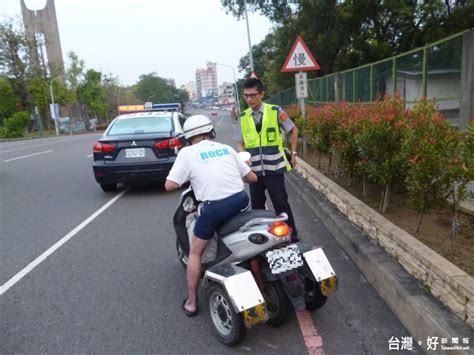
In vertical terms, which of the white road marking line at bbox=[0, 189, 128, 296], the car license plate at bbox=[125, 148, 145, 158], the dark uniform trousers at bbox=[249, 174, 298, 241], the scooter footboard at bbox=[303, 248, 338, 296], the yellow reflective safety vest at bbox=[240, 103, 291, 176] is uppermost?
the yellow reflective safety vest at bbox=[240, 103, 291, 176]

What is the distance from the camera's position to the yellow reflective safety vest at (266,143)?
4.08 meters

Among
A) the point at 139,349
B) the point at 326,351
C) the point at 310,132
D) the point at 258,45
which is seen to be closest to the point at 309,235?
the point at 326,351

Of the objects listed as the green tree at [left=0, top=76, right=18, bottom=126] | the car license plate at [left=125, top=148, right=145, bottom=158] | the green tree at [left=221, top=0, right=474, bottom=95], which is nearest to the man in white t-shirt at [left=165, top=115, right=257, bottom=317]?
the car license plate at [left=125, top=148, right=145, bottom=158]

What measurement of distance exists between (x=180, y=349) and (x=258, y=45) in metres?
66.3

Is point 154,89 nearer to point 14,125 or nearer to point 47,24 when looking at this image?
point 47,24

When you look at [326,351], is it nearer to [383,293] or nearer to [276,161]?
[383,293]

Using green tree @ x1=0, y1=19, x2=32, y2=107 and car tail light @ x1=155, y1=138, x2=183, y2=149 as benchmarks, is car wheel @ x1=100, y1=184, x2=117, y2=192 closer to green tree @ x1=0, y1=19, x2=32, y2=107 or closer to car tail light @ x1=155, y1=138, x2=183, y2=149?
car tail light @ x1=155, y1=138, x2=183, y2=149

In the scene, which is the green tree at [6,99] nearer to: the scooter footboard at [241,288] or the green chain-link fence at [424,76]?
the green chain-link fence at [424,76]

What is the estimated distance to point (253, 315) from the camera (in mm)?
2705

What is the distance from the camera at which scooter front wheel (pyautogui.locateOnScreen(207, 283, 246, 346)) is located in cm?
283

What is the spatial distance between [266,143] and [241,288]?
1.77 m

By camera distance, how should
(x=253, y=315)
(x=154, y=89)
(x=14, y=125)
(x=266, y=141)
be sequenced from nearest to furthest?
(x=253, y=315) < (x=266, y=141) < (x=14, y=125) < (x=154, y=89)

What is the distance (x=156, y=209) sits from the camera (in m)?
6.91

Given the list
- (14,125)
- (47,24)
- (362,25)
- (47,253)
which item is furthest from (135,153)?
(47,24)
